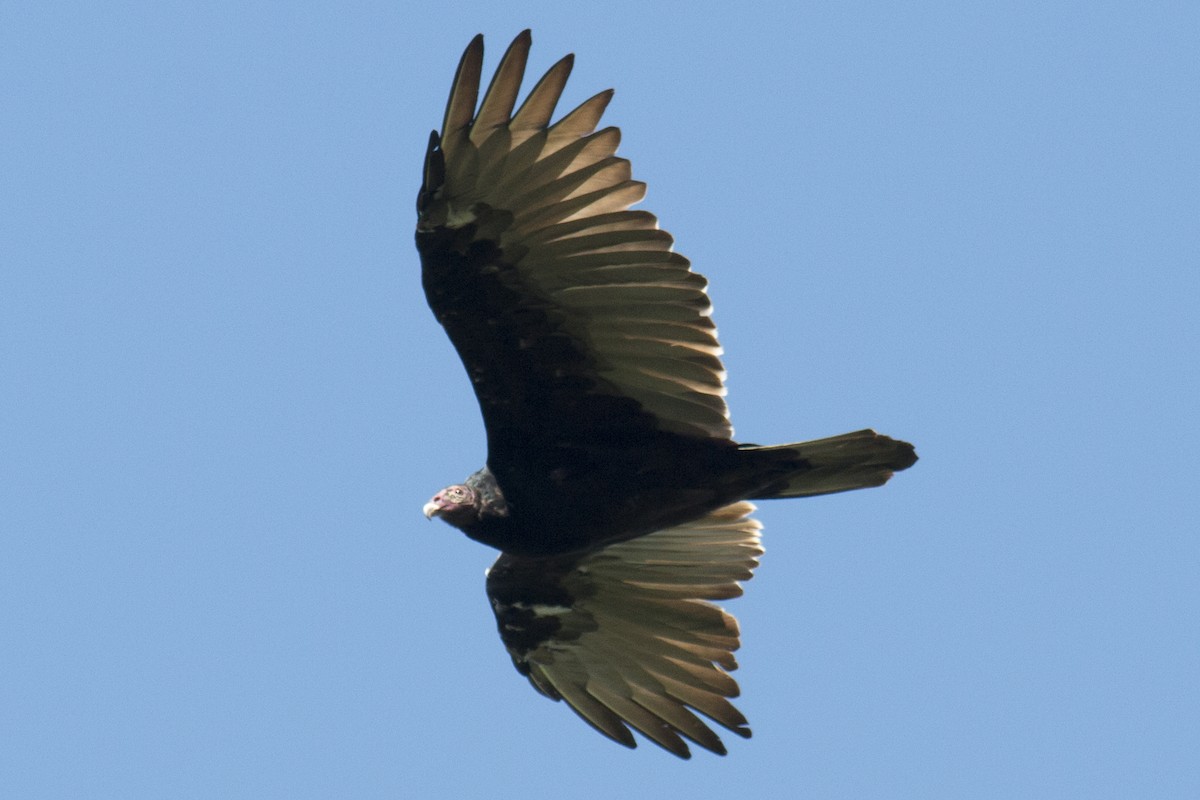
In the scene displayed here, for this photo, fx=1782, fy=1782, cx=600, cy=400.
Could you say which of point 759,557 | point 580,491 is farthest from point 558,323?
point 759,557

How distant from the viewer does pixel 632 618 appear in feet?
33.6

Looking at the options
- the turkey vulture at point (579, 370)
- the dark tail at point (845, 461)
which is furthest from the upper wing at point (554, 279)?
the dark tail at point (845, 461)

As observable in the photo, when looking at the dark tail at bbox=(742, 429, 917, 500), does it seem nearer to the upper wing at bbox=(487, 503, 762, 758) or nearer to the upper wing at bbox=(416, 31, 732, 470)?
the upper wing at bbox=(416, 31, 732, 470)

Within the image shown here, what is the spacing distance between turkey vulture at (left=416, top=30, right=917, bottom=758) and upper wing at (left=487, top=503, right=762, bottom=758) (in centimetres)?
2

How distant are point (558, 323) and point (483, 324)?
37 centimetres

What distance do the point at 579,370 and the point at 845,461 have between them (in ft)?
4.55

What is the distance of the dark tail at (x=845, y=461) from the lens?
8.59 m

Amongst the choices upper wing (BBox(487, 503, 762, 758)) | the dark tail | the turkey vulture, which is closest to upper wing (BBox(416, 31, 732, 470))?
the turkey vulture

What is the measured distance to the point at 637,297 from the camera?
28.3 feet

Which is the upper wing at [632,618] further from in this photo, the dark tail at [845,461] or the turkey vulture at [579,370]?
the dark tail at [845,461]

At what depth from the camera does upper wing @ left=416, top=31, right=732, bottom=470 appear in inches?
327

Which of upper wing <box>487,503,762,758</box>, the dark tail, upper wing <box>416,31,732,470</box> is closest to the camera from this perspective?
upper wing <box>416,31,732,470</box>

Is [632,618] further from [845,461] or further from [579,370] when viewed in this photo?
[845,461]

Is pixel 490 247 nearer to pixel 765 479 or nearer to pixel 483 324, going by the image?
pixel 483 324
